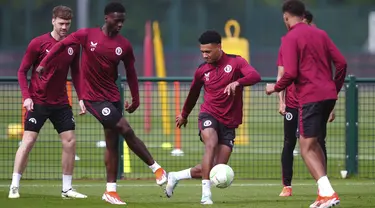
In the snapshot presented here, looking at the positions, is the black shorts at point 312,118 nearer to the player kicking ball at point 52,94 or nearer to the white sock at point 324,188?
the white sock at point 324,188

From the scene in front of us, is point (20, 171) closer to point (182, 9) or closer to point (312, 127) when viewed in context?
point (312, 127)

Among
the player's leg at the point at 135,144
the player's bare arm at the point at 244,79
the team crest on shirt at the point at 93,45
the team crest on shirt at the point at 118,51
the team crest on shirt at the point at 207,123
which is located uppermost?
the team crest on shirt at the point at 93,45

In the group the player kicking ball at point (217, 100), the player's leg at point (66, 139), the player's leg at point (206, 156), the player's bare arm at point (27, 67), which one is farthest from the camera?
the player's leg at point (66, 139)

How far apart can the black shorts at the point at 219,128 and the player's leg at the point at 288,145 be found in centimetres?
104

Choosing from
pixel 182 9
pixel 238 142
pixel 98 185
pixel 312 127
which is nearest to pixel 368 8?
pixel 182 9

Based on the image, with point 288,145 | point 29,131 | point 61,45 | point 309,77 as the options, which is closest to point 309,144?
point 309,77

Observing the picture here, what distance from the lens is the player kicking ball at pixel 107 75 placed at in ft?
39.7

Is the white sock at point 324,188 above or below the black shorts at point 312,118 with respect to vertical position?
below

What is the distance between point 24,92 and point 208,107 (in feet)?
7.16

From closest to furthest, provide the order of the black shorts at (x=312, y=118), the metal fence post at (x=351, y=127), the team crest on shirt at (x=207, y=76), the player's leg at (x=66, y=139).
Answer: the black shorts at (x=312, y=118) < the team crest on shirt at (x=207, y=76) < the player's leg at (x=66, y=139) < the metal fence post at (x=351, y=127)

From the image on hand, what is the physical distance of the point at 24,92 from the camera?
12492 mm

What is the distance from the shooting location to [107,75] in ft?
40.2

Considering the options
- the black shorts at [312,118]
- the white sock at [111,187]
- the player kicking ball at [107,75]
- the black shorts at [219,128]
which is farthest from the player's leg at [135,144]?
the black shorts at [312,118]

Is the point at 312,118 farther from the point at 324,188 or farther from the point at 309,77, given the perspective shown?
the point at 324,188
